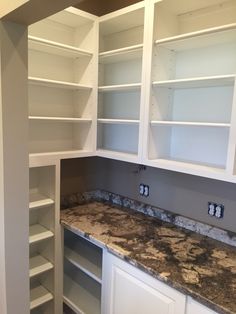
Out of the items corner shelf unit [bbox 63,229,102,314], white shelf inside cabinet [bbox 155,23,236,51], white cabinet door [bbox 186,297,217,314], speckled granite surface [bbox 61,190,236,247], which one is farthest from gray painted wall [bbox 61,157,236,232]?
white shelf inside cabinet [bbox 155,23,236,51]

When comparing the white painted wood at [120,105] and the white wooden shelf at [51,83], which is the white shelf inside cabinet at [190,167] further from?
the white wooden shelf at [51,83]

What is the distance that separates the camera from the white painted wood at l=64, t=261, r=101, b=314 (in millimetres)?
2227

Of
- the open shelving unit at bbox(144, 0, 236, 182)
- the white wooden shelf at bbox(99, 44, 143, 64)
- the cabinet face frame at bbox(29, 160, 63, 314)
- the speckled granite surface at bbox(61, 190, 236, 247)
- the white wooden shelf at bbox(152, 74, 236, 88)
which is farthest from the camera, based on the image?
the cabinet face frame at bbox(29, 160, 63, 314)

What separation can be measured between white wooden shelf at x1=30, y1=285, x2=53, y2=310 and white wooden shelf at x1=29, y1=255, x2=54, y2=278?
236 mm

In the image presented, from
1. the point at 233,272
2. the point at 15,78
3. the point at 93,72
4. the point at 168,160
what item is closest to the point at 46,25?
the point at 93,72

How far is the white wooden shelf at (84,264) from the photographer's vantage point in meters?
2.10

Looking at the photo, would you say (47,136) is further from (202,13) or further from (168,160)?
(202,13)

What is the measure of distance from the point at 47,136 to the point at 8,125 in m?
1.02

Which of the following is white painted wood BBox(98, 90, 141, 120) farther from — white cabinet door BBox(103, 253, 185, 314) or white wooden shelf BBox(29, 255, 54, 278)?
white wooden shelf BBox(29, 255, 54, 278)

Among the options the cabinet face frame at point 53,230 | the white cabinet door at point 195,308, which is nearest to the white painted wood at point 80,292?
the cabinet face frame at point 53,230

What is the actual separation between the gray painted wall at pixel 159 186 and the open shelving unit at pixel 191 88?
19cm

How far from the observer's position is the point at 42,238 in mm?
2125

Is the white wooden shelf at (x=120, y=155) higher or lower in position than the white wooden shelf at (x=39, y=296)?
higher

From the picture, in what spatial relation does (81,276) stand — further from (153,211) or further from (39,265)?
(153,211)
